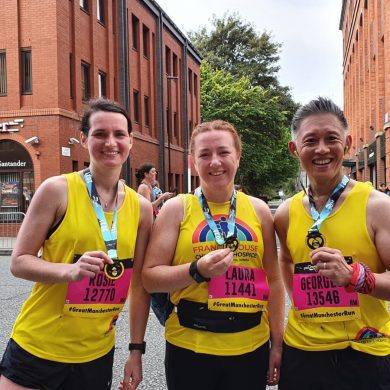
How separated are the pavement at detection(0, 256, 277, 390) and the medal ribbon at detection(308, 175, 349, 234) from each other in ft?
7.93

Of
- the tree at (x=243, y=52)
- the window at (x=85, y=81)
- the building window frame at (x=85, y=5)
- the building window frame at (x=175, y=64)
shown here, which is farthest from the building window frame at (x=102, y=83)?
the tree at (x=243, y=52)

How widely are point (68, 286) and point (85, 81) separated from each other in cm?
1971

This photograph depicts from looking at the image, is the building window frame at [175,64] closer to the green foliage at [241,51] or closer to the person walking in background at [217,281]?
the green foliage at [241,51]

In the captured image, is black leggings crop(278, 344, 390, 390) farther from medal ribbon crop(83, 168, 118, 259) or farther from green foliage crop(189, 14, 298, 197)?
green foliage crop(189, 14, 298, 197)

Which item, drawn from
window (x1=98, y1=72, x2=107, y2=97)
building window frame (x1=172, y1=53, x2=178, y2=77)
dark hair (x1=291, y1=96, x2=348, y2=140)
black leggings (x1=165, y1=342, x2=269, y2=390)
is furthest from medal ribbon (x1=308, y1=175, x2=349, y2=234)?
building window frame (x1=172, y1=53, x2=178, y2=77)

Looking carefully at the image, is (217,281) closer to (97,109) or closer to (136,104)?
(97,109)

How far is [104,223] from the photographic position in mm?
2379

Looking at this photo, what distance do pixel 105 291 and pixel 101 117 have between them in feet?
2.93

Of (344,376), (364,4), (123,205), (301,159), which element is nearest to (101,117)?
(123,205)

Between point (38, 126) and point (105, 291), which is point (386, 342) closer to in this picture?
point (105, 291)

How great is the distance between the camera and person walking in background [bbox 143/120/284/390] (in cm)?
241

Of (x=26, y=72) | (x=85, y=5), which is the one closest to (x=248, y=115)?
(x=85, y=5)

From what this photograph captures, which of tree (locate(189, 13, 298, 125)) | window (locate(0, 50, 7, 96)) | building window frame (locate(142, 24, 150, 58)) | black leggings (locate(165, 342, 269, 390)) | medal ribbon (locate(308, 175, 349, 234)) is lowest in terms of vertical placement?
black leggings (locate(165, 342, 269, 390))

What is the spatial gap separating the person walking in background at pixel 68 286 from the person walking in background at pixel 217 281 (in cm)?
24
